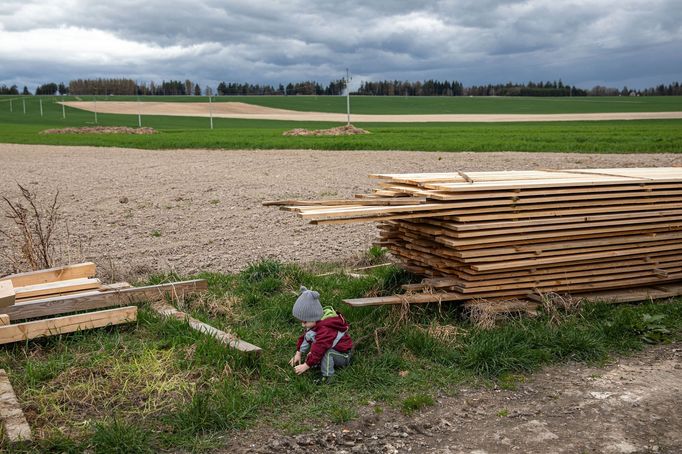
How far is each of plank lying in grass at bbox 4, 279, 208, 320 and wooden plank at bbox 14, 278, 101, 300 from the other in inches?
11.8

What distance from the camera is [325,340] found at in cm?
567

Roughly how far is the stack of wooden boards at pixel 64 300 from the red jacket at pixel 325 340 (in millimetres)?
2074

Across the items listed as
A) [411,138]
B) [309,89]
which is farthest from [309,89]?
[411,138]

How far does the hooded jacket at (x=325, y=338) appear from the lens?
221 inches

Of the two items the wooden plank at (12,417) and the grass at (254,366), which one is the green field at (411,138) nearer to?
the grass at (254,366)

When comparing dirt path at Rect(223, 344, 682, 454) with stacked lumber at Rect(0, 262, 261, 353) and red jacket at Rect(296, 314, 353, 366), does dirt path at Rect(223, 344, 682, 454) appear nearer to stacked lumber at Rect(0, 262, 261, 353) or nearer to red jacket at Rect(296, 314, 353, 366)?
red jacket at Rect(296, 314, 353, 366)

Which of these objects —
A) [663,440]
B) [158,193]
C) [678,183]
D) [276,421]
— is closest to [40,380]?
[276,421]

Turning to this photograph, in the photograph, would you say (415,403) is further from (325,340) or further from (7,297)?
(7,297)

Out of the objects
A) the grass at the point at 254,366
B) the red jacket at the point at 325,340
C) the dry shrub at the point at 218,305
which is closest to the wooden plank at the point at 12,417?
the grass at the point at 254,366

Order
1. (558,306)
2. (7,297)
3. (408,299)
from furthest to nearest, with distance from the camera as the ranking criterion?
1. (558,306)
2. (408,299)
3. (7,297)

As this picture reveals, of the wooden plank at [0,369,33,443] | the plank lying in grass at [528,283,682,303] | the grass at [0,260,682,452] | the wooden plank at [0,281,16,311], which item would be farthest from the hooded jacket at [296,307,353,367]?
the plank lying in grass at [528,283,682,303]

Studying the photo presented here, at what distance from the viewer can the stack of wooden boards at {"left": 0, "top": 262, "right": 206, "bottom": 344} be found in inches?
245

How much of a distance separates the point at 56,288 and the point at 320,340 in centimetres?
327

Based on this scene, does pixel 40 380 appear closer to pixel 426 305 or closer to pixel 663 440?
pixel 426 305
